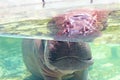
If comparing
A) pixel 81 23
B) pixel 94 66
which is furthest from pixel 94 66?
pixel 81 23

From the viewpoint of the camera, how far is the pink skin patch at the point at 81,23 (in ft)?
10.4

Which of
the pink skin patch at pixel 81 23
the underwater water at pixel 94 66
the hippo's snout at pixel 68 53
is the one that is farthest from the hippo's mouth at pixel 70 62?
the underwater water at pixel 94 66

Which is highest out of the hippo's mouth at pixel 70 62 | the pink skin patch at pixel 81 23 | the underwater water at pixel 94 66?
the pink skin patch at pixel 81 23

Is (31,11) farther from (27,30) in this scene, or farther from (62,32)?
(62,32)

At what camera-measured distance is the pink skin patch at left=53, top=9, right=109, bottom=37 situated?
317 cm

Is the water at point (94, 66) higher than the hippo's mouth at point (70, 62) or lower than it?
lower

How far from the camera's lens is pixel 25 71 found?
17.3 feet

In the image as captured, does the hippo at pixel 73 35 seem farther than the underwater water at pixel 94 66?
No

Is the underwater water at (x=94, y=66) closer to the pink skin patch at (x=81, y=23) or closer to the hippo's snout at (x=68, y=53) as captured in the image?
the pink skin patch at (x=81, y=23)

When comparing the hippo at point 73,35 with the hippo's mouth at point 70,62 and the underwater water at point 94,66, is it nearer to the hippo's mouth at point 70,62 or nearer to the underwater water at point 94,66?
the hippo's mouth at point 70,62

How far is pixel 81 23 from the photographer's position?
3.25 meters

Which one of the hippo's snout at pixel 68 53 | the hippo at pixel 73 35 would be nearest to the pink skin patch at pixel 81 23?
the hippo at pixel 73 35

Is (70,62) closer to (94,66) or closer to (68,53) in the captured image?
(68,53)

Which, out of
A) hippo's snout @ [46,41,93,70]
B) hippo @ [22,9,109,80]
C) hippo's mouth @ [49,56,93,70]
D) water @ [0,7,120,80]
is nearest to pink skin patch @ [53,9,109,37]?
hippo @ [22,9,109,80]
